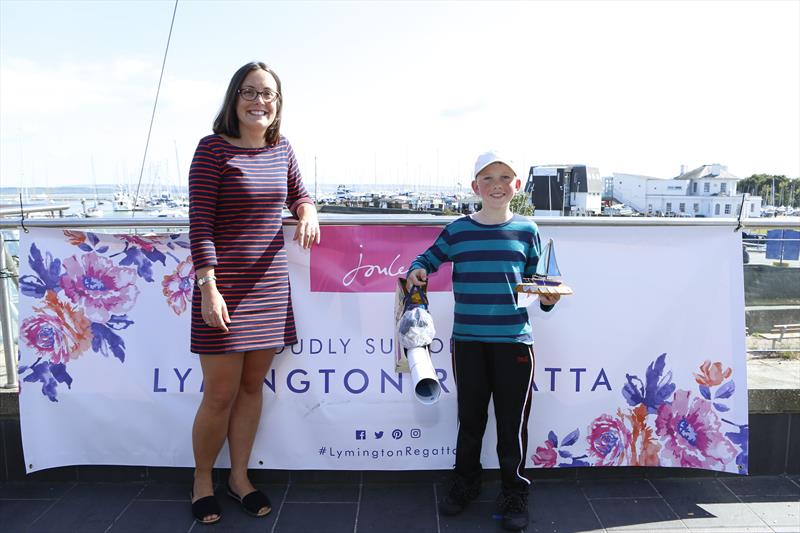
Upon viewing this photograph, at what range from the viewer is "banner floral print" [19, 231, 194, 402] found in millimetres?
2811

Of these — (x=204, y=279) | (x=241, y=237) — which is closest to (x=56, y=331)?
(x=204, y=279)

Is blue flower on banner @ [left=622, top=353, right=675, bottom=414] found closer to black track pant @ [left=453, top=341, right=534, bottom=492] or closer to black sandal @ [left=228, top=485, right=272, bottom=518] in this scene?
black track pant @ [left=453, top=341, right=534, bottom=492]

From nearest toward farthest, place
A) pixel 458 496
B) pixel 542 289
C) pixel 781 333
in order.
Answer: pixel 542 289
pixel 458 496
pixel 781 333

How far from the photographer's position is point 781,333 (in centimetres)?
346

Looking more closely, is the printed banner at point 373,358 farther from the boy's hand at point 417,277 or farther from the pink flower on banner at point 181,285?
the boy's hand at point 417,277

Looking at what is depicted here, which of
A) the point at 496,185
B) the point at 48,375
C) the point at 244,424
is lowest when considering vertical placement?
the point at 244,424

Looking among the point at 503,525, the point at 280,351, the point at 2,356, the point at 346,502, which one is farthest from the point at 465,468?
the point at 2,356

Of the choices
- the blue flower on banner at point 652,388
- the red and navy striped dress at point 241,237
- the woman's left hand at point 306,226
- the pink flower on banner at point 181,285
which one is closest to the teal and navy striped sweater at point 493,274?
the woman's left hand at point 306,226

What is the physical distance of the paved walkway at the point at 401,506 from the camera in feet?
8.15

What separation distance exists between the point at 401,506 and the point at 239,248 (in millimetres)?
1444

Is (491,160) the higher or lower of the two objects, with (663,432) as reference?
higher

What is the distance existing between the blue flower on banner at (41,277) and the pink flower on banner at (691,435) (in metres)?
3.14

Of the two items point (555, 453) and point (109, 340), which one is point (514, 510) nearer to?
point (555, 453)

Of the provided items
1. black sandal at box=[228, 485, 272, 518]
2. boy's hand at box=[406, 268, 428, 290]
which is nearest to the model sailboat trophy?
boy's hand at box=[406, 268, 428, 290]
